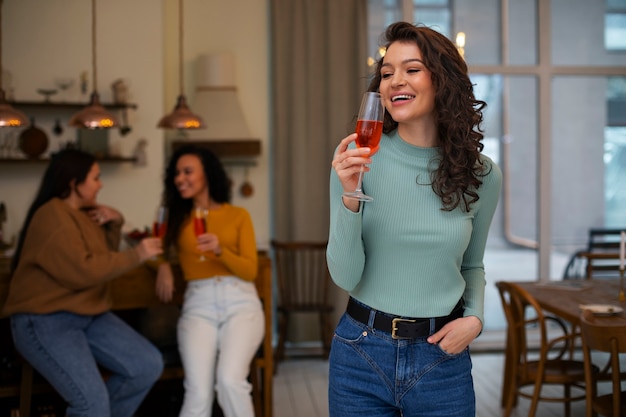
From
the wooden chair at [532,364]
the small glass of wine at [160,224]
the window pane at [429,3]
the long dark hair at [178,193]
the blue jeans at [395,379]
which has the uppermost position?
the window pane at [429,3]

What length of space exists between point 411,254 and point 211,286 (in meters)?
Answer: 1.94

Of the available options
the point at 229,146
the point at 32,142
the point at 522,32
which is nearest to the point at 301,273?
the point at 229,146

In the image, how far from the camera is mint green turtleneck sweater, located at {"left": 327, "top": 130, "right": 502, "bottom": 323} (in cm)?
164

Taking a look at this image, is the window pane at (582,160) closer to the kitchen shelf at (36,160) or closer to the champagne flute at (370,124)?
the kitchen shelf at (36,160)

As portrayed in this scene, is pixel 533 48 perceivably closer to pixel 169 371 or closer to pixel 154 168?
pixel 154 168

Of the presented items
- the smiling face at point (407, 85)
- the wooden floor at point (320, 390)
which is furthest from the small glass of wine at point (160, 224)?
the smiling face at point (407, 85)

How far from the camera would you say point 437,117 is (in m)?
1.72

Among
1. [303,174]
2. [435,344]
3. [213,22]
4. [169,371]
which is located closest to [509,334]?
[169,371]

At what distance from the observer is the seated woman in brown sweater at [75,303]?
3035 mm

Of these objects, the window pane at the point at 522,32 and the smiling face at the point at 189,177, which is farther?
the window pane at the point at 522,32

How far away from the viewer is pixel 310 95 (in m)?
5.66

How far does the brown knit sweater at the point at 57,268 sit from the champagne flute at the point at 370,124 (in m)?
1.85

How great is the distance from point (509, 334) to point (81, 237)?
7.53 feet

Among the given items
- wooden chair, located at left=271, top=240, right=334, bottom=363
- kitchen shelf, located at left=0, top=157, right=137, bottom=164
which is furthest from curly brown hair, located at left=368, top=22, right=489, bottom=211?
kitchen shelf, located at left=0, top=157, right=137, bottom=164
